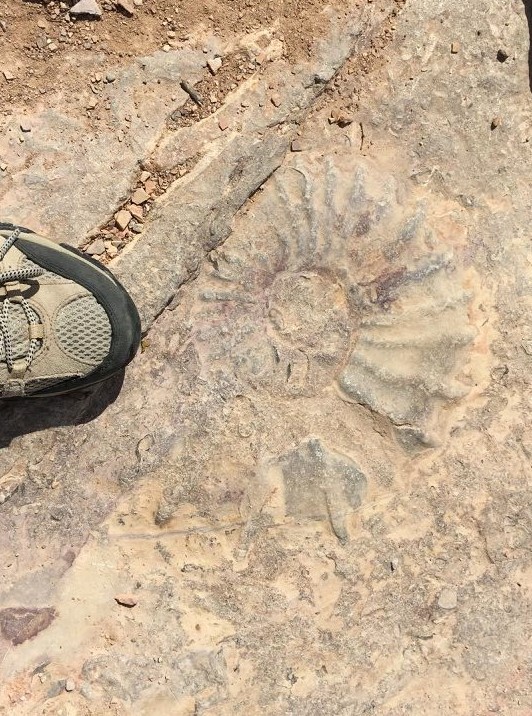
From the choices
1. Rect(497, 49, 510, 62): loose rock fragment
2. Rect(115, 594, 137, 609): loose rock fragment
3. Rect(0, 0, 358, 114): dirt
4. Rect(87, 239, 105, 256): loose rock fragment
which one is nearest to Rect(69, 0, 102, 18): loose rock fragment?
Rect(0, 0, 358, 114): dirt

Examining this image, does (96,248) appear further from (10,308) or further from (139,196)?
(10,308)

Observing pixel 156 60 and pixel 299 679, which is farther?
pixel 156 60

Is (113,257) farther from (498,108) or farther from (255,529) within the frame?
(498,108)

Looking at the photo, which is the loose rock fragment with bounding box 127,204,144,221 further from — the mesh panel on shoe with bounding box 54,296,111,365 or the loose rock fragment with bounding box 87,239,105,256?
the mesh panel on shoe with bounding box 54,296,111,365

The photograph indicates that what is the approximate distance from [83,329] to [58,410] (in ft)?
1.25

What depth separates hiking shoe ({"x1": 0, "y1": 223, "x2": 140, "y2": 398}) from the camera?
2.25m

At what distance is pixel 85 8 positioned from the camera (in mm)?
2471

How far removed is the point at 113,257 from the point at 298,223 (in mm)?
710

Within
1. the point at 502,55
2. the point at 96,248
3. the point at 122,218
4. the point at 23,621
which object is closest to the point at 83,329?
the point at 96,248

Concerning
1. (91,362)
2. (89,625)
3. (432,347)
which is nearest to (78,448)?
(91,362)

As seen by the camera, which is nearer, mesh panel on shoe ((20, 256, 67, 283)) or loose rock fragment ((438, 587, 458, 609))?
mesh panel on shoe ((20, 256, 67, 283))

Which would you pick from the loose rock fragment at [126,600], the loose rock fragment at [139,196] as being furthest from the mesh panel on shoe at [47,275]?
the loose rock fragment at [126,600]

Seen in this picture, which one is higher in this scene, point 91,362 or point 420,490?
point 91,362

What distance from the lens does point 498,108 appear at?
8.51 feet
